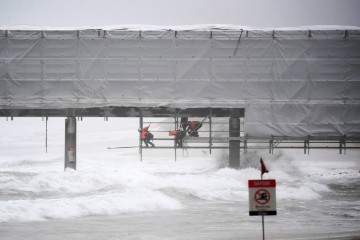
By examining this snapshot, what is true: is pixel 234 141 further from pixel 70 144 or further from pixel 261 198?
pixel 261 198

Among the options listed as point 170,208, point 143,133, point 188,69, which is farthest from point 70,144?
point 170,208

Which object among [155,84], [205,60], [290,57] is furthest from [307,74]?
[155,84]

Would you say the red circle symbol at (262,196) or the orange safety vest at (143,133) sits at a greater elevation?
the orange safety vest at (143,133)

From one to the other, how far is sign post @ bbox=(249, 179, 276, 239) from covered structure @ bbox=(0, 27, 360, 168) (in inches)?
831

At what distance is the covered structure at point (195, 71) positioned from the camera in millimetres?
33688

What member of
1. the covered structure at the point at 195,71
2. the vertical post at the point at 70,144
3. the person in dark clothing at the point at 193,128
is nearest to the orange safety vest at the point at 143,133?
the covered structure at the point at 195,71

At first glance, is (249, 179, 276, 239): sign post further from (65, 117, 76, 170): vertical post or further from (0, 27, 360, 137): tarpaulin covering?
(65, 117, 76, 170): vertical post

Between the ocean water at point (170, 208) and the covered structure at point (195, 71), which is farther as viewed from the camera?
the covered structure at point (195, 71)

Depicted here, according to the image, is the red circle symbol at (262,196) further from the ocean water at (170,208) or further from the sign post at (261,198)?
the ocean water at (170,208)

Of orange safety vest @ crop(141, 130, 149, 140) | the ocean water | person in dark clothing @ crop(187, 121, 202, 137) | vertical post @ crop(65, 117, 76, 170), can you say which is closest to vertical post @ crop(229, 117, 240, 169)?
the ocean water

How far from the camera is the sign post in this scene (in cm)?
1248

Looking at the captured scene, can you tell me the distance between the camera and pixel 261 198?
1258cm

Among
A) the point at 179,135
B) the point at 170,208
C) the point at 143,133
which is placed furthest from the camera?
the point at 143,133

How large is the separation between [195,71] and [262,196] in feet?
71.5
